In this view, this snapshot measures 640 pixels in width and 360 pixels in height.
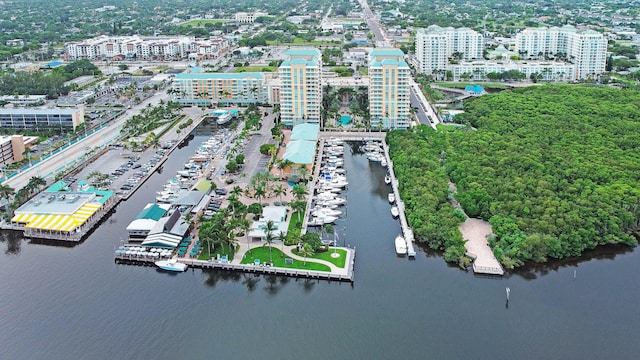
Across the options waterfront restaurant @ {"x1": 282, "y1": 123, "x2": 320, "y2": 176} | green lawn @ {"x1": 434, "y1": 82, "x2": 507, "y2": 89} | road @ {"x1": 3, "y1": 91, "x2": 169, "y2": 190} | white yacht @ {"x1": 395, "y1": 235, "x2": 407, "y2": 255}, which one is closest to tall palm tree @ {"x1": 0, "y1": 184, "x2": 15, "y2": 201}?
road @ {"x1": 3, "y1": 91, "x2": 169, "y2": 190}

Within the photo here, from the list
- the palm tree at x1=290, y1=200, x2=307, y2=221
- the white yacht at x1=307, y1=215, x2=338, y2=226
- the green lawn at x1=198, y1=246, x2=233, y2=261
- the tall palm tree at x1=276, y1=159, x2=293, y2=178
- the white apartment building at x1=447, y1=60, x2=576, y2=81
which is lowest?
the green lawn at x1=198, y1=246, x2=233, y2=261

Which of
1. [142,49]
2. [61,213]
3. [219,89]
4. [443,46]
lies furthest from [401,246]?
[142,49]

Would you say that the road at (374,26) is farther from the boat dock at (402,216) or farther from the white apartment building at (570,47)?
the boat dock at (402,216)

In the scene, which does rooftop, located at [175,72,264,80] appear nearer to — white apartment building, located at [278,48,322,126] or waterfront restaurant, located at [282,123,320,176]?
white apartment building, located at [278,48,322,126]

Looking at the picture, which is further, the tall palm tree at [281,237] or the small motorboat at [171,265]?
the tall palm tree at [281,237]

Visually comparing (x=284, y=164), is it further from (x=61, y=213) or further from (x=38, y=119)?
(x=38, y=119)

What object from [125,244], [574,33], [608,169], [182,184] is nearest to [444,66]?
[574,33]

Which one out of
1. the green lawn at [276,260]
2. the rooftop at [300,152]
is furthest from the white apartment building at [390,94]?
the green lawn at [276,260]
